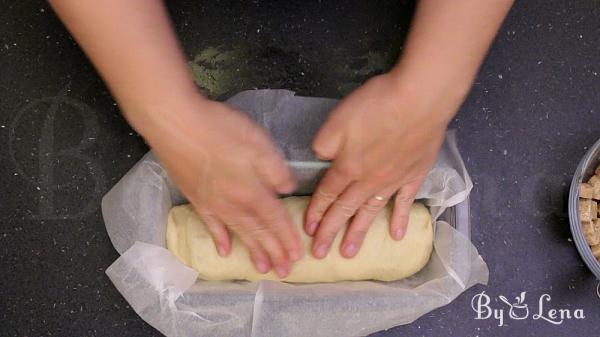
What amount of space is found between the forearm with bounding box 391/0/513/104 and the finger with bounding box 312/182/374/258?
13 centimetres

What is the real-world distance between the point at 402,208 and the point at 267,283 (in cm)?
18

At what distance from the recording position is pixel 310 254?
0.67 m

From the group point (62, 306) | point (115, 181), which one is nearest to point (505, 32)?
point (115, 181)

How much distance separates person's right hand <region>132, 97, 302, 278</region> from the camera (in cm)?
54

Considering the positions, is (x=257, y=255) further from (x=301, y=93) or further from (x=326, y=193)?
(x=301, y=93)

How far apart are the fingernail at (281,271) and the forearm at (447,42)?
0.82 ft

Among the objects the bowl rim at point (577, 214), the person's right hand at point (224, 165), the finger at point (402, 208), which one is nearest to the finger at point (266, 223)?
the person's right hand at point (224, 165)

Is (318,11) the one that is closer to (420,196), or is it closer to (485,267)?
(420,196)

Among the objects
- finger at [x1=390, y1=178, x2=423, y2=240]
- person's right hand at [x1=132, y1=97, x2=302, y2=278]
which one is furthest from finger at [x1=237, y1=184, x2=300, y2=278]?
finger at [x1=390, y1=178, x2=423, y2=240]

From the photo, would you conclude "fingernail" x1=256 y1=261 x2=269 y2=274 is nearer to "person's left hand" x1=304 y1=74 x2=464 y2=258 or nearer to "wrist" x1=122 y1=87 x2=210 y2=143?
"person's left hand" x1=304 y1=74 x2=464 y2=258

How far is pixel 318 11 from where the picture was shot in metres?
0.74

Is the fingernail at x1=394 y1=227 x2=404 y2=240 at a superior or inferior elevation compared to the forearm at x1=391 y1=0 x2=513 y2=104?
inferior

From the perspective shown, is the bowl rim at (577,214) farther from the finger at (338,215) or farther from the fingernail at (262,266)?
the fingernail at (262,266)

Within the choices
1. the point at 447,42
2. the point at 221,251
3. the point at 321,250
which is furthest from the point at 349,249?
the point at 447,42
